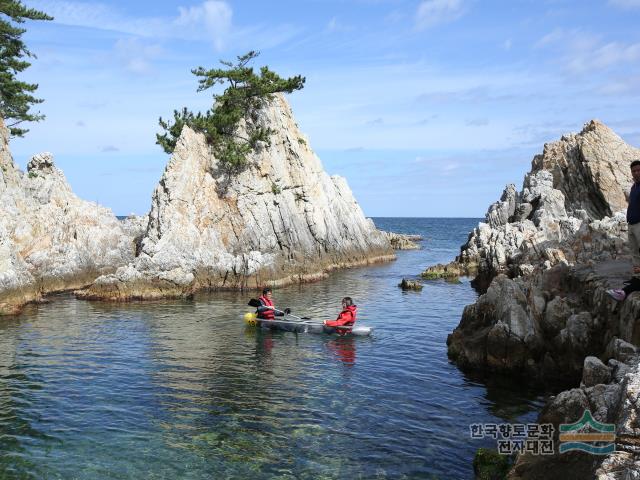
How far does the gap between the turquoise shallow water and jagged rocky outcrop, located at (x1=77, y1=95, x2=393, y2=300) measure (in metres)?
11.3

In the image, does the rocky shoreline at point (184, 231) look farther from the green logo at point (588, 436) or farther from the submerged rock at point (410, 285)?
the green logo at point (588, 436)

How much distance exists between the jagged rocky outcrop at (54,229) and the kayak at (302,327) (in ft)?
65.8

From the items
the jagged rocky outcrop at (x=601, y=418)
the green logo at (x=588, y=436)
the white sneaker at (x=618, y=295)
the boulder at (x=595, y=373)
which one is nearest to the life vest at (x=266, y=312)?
the white sneaker at (x=618, y=295)

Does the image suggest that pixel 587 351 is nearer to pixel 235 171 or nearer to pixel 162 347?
pixel 162 347

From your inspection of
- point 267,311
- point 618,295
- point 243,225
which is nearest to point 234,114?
point 243,225

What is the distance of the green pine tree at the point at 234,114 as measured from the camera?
5772cm

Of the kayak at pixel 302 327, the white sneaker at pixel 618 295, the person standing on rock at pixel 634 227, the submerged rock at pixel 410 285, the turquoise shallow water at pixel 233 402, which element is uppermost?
the person standing on rock at pixel 634 227

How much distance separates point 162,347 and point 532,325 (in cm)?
1756

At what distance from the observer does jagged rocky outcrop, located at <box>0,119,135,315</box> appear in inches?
1863

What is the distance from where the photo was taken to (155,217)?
5141cm

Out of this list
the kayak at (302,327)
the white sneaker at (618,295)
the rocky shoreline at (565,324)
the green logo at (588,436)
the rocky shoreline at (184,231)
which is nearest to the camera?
the green logo at (588,436)

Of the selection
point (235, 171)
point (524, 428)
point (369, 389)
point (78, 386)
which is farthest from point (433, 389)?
point (235, 171)

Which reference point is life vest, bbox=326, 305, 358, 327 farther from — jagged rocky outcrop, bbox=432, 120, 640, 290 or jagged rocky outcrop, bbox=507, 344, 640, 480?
jagged rocky outcrop, bbox=507, 344, 640, 480

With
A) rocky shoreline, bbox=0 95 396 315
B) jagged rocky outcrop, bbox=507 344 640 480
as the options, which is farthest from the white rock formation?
jagged rocky outcrop, bbox=507 344 640 480
